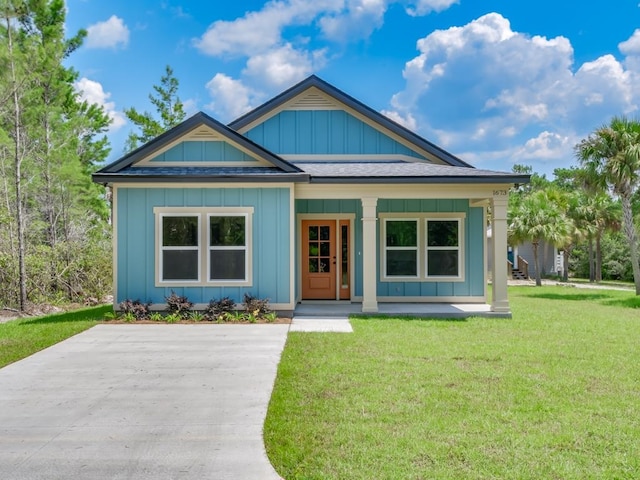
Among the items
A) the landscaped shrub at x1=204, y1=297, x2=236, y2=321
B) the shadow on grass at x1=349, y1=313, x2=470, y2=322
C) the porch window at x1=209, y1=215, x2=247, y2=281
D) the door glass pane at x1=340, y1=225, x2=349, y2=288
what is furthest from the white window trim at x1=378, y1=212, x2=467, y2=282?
the landscaped shrub at x1=204, y1=297, x2=236, y2=321

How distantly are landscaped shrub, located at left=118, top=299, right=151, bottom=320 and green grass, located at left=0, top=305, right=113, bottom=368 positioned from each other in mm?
573

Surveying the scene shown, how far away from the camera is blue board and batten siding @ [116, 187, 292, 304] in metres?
9.56

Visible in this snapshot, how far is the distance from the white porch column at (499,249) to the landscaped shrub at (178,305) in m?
6.70

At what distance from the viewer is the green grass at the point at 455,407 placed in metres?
3.25

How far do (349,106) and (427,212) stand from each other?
357cm

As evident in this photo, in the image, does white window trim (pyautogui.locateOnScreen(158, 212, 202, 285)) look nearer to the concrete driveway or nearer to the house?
the house

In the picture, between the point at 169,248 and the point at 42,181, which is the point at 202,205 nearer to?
the point at 169,248

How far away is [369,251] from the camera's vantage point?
9820 mm

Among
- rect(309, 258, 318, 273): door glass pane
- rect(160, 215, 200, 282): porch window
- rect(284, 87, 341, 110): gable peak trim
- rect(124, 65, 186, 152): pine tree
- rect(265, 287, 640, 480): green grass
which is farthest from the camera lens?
rect(124, 65, 186, 152): pine tree

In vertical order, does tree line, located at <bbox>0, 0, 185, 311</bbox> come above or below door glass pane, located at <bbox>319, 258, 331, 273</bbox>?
above

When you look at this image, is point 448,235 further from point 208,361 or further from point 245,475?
point 245,475

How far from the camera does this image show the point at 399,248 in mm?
11781

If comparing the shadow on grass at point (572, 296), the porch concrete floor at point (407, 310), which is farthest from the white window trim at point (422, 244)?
the shadow on grass at point (572, 296)

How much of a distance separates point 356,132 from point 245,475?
10383mm
